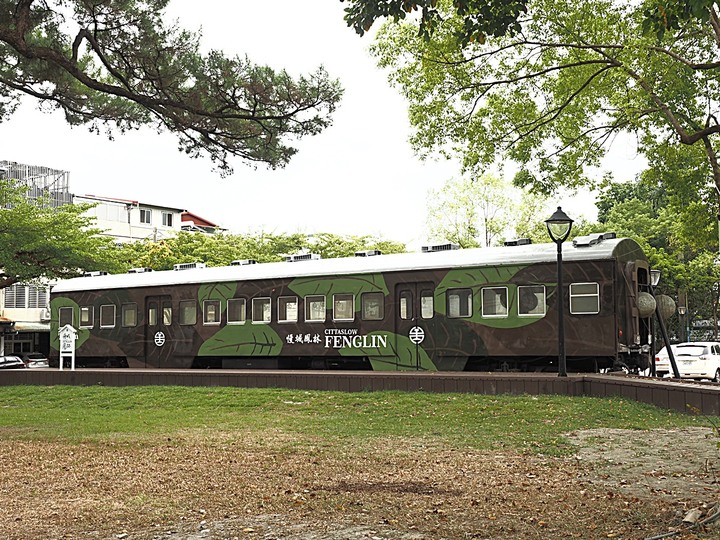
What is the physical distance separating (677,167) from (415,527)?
55.8 ft

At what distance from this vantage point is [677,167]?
2114cm

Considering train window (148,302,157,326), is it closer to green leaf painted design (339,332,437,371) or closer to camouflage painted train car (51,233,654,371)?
camouflage painted train car (51,233,654,371)

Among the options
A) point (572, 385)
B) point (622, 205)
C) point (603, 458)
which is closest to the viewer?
point (603, 458)

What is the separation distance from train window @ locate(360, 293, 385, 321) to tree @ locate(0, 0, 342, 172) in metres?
7.56

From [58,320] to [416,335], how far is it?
12.9 m

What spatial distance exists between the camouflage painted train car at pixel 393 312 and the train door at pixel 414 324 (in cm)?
3

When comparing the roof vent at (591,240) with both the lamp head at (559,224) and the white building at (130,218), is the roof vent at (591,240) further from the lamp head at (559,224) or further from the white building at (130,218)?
the white building at (130,218)

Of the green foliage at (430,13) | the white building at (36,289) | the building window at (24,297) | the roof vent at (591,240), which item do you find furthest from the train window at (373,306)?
the building window at (24,297)

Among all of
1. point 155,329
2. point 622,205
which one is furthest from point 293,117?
point 622,205

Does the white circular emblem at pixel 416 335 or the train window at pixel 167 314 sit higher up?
the train window at pixel 167 314

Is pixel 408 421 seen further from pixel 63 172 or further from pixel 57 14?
pixel 63 172

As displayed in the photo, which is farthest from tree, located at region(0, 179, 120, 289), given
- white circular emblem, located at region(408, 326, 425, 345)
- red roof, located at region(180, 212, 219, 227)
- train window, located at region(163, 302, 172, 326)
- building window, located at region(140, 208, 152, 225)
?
red roof, located at region(180, 212, 219, 227)

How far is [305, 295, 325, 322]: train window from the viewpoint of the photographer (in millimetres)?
21719

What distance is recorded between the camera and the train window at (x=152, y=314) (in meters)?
24.9
